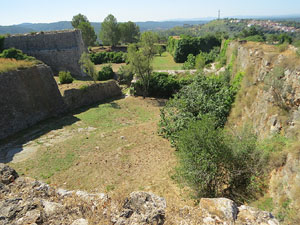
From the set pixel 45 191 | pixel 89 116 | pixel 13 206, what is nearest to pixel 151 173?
pixel 45 191

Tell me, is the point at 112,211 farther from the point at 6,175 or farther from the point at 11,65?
the point at 11,65

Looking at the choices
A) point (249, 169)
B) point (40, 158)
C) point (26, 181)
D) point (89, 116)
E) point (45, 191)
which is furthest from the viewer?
point (89, 116)

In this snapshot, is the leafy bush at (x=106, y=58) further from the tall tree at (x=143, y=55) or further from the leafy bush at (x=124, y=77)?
the tall tree at (x=143, y=55)

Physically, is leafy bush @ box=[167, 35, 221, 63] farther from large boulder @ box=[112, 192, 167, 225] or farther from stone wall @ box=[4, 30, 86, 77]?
large boulder @ box=[112, 192, 167, 225]

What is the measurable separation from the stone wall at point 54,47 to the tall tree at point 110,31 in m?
24.3

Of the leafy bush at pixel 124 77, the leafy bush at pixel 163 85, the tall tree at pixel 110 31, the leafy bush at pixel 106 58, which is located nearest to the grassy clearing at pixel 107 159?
the leafy bush at pixel 163 85

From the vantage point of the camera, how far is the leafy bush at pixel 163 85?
2145 centimetres

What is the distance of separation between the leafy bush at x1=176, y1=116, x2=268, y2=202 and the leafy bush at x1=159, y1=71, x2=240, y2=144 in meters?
4.26

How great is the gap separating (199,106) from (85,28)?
42877 mm

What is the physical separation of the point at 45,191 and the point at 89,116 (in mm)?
11727

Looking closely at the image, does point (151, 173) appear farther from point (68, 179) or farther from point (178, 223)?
point (178, 223)

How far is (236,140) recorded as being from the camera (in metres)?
6.11

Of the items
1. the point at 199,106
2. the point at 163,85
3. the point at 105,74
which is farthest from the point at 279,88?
the point at 105,74

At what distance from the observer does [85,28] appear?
4522 cm
